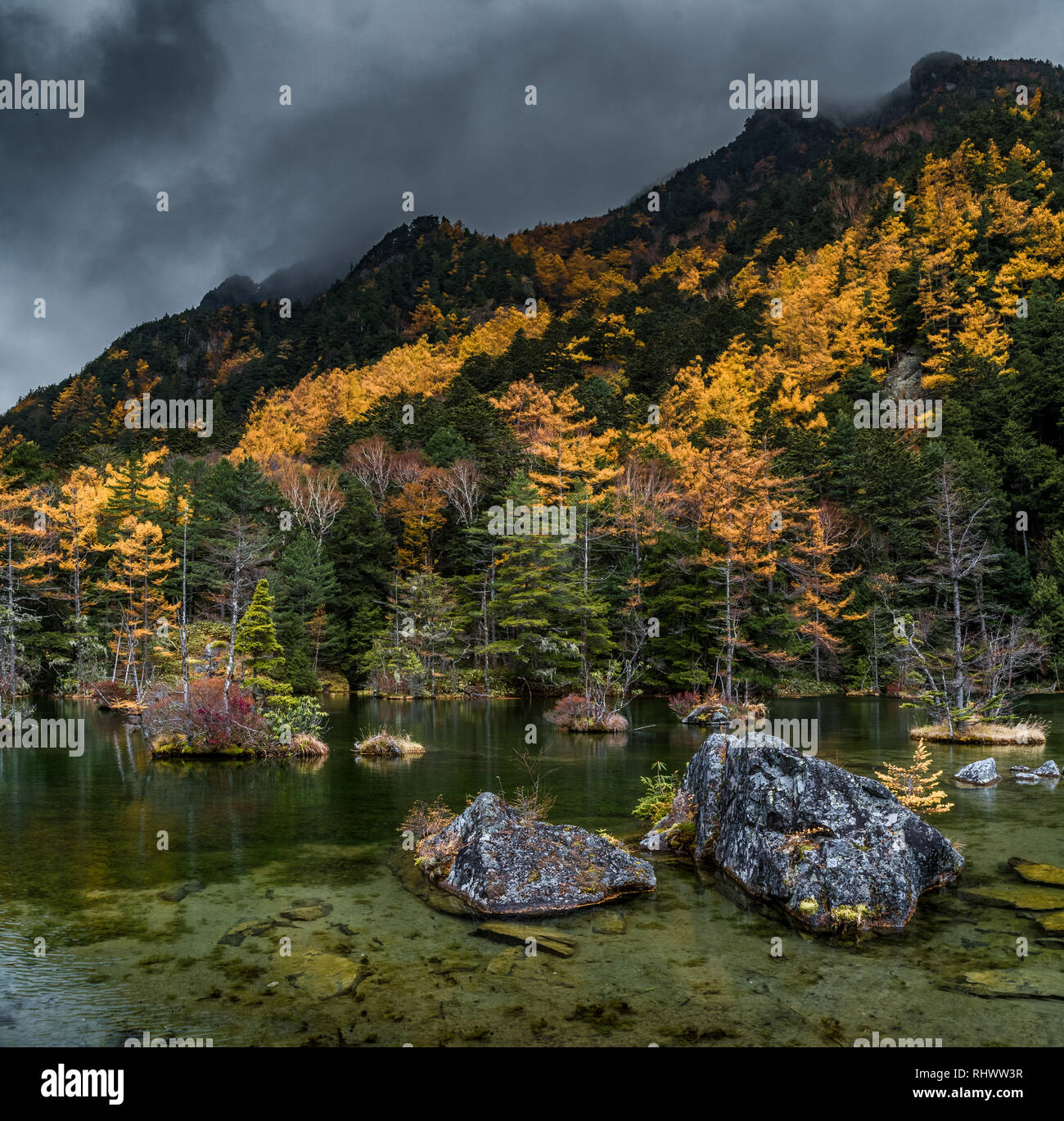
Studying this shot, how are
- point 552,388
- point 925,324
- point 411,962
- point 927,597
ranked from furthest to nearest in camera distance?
point 552,388 → point 925,324 → point 927,597 → point 411,962

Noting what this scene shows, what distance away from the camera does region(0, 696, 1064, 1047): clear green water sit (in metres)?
5.94

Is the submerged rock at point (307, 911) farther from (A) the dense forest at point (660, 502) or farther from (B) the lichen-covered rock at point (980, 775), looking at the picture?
(A) the dense forest at point (660, 502)

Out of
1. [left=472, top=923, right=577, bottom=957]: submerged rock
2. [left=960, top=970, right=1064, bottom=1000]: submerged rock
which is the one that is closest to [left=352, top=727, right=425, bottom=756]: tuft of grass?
[left=472, top=923, right=577, bottom=957]: submerged rock

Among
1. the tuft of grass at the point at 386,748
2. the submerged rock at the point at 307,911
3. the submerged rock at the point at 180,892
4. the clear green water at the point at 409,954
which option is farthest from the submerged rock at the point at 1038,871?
the tuft of grass at the point at 386,748

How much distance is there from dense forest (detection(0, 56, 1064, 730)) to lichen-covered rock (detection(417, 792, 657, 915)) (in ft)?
49.5

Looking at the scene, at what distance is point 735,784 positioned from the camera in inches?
401

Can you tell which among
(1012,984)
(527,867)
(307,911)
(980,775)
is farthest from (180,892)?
(980,775)

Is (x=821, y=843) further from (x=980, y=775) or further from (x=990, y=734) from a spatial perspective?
(x=990, y=734)

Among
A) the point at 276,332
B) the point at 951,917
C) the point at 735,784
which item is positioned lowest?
the point at 951,917

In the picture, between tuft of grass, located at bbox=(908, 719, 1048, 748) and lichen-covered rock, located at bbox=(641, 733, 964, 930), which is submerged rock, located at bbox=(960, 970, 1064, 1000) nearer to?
lichen-covered rock, located at bbox=(641, 733, 964, 930)

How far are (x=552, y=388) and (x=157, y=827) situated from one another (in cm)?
5614

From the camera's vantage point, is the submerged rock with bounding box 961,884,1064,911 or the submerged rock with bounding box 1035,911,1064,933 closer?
the submerged rock with bounding box 1035,911,1064,933
